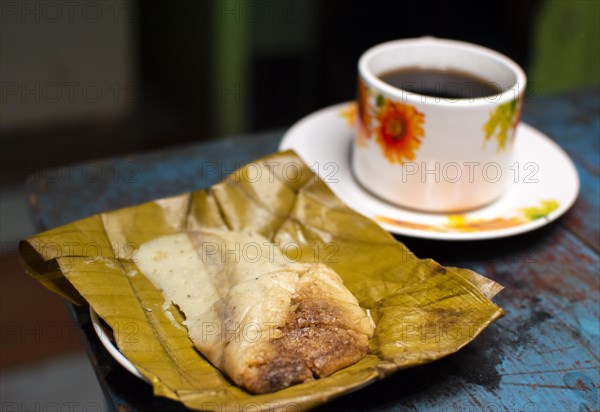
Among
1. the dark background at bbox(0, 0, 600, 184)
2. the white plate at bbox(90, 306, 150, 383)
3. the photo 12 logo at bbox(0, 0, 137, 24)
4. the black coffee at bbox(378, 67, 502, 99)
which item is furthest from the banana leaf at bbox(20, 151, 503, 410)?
the photo 12 logo at bbox(0, 0, 137, 24)

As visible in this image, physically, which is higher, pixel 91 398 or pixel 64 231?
pixel 64 231

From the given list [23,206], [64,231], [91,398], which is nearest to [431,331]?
[64,231]

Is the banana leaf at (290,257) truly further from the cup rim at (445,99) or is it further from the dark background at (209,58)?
the dark background at (209,58)

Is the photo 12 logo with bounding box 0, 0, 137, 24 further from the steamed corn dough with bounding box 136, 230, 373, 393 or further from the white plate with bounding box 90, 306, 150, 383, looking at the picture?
the white plate with bounding box 90, 306, 150, 383

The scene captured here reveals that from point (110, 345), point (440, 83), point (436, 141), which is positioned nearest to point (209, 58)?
point (440, 83)

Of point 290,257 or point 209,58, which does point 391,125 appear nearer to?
point 290,257

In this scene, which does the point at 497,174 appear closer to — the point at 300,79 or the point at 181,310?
the point at 181,310
